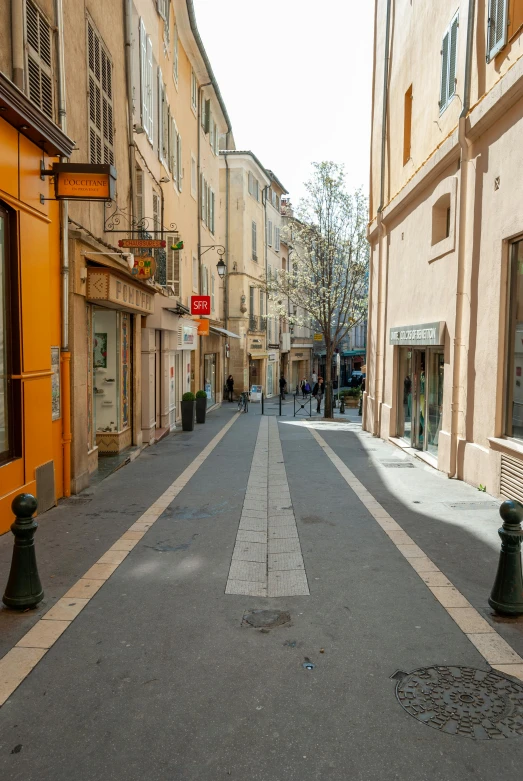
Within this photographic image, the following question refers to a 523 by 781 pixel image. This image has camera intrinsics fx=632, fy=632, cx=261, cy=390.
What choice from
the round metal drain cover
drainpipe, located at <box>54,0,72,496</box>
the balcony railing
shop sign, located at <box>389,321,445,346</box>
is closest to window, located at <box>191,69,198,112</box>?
shop sign, located at <box>389,321,445,346</box>

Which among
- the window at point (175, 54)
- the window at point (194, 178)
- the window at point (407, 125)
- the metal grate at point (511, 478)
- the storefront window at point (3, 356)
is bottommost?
the metal grate at point (511, 478)

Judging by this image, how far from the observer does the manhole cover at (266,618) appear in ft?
15.5

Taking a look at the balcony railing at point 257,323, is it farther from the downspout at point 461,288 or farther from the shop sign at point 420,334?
the downspout at point 461,288

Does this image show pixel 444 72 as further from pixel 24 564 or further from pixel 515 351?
pixel 24 564

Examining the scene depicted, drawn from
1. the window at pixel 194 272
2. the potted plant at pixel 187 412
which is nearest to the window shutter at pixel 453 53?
the potted plant at pixel 187 412

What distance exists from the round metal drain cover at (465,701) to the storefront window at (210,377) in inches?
1010

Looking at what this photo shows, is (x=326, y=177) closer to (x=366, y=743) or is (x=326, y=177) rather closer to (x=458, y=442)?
(x=458, y=442)

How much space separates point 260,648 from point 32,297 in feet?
16.7

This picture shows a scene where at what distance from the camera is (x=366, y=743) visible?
129 inches

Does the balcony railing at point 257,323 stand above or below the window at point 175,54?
below

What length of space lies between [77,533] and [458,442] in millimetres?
6353

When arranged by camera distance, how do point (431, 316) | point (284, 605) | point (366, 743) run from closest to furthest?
point (366, 743)
point (284, 605)
point (431, 316)

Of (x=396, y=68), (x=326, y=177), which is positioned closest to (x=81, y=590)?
(x=396, y=68)

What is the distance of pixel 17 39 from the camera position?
23.1 ft
